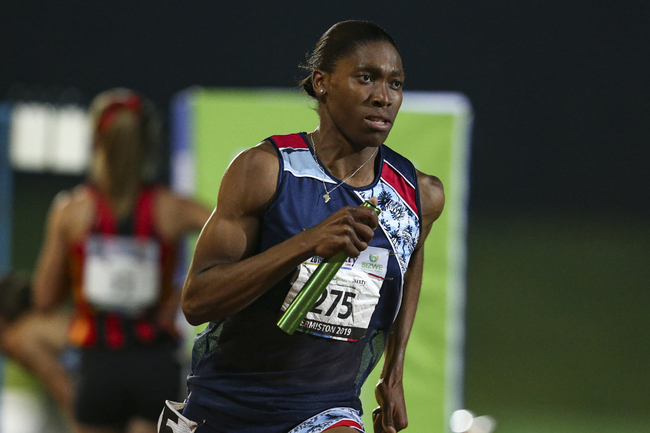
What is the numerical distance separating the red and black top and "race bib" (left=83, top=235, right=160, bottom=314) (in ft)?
0.06

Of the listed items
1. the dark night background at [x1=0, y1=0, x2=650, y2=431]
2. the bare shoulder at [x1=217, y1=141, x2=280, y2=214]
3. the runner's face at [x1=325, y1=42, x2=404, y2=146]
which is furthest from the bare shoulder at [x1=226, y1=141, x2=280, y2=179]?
the dark night background at [x1=0, y1=0, x2=650, y2=431]

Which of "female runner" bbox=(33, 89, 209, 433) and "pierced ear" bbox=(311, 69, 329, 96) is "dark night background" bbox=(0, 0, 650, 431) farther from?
"pierced ear" bbox=(311, 69, 329, 96)

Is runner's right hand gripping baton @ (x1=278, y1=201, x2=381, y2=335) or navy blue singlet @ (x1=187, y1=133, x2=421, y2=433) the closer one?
runner's right hand gripping baton @ (x1=278, y1=201, x2=381, y2=335)

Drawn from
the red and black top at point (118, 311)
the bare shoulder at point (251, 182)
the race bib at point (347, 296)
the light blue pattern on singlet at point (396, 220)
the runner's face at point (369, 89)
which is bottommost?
the red and black top at point (118, 311)

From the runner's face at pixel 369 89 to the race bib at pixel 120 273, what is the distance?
1656 mm

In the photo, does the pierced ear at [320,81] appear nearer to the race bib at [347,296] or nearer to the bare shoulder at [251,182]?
the bare shoulder at [251,182]

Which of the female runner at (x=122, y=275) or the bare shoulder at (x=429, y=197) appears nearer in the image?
the bare shoulder at (x=429, y=197)

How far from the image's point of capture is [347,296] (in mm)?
2162

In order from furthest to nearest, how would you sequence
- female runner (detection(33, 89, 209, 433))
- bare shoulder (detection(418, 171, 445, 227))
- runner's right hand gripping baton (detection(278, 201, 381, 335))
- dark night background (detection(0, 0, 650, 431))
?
dark night background (detection(0, 0, 650, 431)) < female runner (detection(33, 89, 209, 433)) < bare shoulder (detection(418, 171, 445, 227)) < runner's right hand gripping baton (detection(278, 201, 381, 335))

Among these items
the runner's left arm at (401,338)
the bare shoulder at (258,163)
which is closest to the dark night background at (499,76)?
the runner's left arm at (401,338)

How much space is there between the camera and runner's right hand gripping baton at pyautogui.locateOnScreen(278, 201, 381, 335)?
1.95 metres

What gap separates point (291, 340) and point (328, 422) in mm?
236

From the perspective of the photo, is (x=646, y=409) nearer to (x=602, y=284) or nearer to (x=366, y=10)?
(x=602, y=284)

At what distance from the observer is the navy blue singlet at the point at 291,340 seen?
2.14 metres
